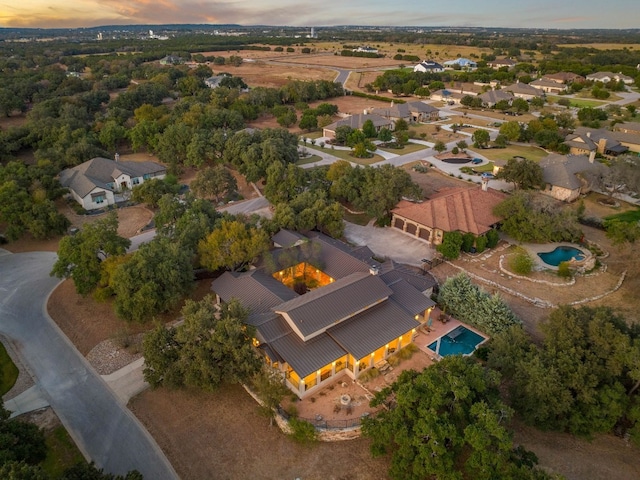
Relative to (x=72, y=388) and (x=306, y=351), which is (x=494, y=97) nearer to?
(x=306, y=351)

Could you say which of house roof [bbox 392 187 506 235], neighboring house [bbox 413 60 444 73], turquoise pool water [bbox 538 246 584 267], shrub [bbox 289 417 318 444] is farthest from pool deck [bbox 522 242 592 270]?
neighboring house [bbox 413 60 444 73]

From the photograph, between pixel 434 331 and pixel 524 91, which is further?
pixel 524 91

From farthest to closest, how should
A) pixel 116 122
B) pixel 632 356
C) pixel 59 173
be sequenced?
pixel 116 122, pixel 59 173, pixel 632 356

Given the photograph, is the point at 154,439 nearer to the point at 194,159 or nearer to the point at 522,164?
the point at 194,159

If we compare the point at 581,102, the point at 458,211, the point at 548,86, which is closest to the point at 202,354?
the point at 458,211

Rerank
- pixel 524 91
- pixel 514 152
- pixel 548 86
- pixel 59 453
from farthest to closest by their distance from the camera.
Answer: pixel 548 86
pixel 524 91
pixel 514 152
pixel 59 453

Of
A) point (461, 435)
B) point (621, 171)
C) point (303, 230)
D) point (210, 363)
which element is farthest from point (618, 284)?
point (210, 363)

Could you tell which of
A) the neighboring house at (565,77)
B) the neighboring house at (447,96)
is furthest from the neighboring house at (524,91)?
the neighboring house at (565,77)
